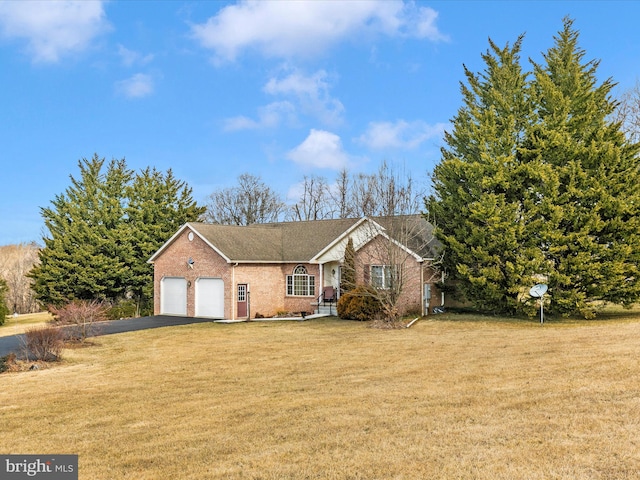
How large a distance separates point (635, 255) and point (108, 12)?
79.2ft

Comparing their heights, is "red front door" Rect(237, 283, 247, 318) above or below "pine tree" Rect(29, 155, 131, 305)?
below

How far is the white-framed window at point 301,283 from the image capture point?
30484mm

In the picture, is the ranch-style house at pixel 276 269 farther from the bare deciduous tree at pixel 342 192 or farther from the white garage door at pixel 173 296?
the bare deciduous tree at pixel 342 192

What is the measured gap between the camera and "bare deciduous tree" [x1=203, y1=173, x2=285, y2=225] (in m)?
65.0

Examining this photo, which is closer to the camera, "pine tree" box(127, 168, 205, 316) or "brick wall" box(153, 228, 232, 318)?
"brick wall" box(153, 228, 232, 318)

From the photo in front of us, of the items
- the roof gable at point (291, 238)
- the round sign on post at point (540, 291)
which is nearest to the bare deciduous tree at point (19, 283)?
the roof gable at point (291, 238)

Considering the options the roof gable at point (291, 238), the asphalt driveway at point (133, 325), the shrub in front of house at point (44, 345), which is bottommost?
the asphalt driveway at point (133, 325)

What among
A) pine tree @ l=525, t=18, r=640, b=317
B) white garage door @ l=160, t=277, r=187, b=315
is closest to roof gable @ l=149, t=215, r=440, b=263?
white garage door @ l=160, t=277, r=187, b=315

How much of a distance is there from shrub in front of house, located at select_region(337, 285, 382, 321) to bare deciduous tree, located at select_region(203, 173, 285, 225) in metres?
39.2

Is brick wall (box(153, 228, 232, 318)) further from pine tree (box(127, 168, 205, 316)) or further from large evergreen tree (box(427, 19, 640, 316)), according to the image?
large evergreen tree (box(427, 19, 640, 316))

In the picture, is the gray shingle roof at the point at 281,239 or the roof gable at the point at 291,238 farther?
the gray shingle roof at the point at 281,239

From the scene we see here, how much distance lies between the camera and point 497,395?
31.1 ft

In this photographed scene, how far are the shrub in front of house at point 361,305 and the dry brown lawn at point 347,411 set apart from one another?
7.95 meters

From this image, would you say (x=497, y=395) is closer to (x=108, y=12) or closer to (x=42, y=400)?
(x=42, y=400)
